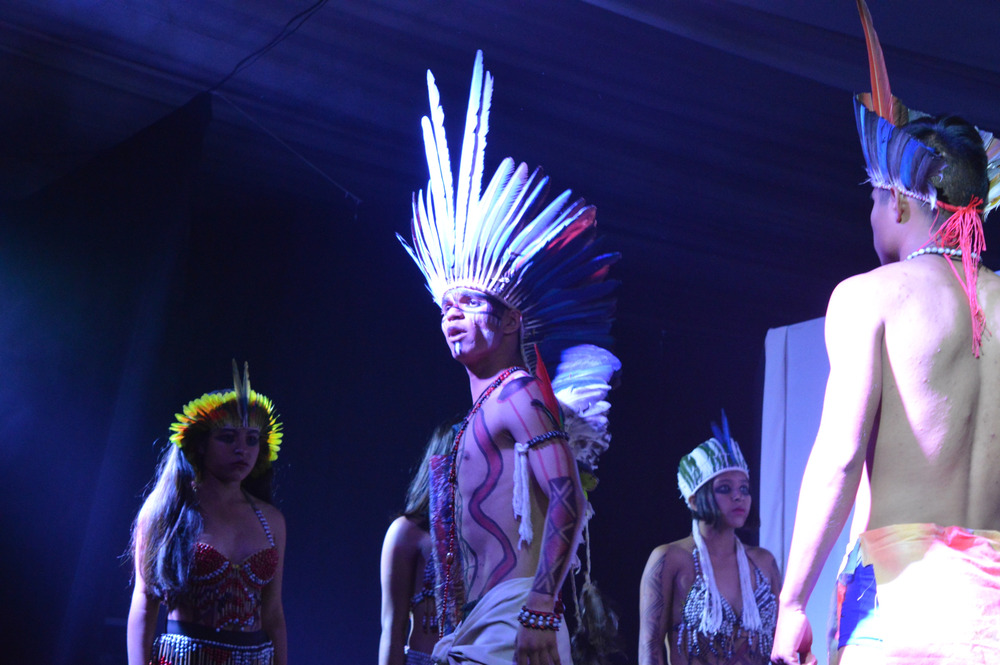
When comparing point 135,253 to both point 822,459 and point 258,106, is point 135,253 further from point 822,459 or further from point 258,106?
point 822,459

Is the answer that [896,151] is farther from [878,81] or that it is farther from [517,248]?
[517,248]

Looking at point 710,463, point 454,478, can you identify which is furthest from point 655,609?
point 454,478

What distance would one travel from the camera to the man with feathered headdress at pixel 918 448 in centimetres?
163

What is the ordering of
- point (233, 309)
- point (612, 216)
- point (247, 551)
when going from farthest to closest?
point (612, 216)
point (233, 309)
point (247, 551)

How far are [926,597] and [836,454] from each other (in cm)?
27

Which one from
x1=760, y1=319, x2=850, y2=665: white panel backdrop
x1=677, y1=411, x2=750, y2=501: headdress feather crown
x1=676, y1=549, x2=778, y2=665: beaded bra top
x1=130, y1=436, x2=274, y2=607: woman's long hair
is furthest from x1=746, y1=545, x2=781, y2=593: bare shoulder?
x1=130, y1=436, x2=274, y2=607: woman's long hair

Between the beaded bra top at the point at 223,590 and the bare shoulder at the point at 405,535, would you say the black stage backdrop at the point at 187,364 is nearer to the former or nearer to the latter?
the beaded bra top at the point at 223,590

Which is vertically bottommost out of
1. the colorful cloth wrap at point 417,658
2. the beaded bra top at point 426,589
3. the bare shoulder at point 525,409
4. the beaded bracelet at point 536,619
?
the colorful cloth wrap at point 417,658

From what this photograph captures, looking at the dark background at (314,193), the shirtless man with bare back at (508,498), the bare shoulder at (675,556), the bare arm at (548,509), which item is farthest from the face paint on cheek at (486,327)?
the bare shoulder at (675,556)

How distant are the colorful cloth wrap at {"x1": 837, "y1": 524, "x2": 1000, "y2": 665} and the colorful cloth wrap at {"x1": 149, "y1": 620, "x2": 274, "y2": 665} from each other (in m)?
2.49

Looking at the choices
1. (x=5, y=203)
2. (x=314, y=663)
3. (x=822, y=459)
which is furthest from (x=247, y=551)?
(x=822, y=459)

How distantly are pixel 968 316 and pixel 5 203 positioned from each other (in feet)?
13.5

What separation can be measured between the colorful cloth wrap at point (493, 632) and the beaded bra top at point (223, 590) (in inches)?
53.4

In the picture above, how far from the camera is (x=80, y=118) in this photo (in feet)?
14.8
